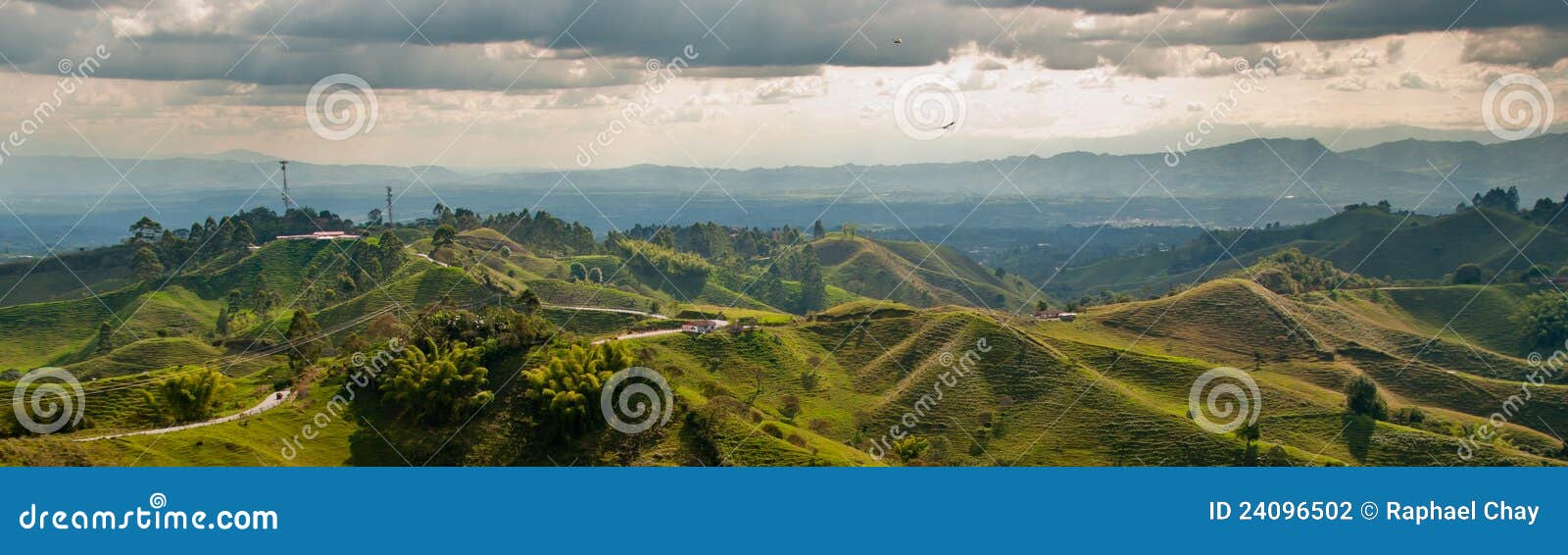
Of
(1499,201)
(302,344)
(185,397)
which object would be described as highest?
(1499,201)


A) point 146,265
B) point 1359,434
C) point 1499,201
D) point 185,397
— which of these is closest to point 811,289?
point 146,265

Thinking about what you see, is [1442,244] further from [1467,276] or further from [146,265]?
[146,265]

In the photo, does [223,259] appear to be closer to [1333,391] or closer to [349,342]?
[349,342]

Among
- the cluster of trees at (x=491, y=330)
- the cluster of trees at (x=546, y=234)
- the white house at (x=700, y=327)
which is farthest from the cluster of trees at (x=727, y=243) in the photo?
the cluster of trees at (x=491, y=330)

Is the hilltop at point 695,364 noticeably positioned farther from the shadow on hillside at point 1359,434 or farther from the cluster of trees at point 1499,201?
the cluster of trees at point 1499,201

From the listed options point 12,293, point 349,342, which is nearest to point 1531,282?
point 349,342

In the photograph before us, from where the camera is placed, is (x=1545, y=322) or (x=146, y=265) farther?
(x=146, y=265)

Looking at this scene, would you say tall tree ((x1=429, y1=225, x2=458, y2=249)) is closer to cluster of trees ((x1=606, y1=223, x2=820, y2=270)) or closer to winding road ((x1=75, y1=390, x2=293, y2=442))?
cluster of trees ((x1=606, y1=223, x2=820, y2=270))

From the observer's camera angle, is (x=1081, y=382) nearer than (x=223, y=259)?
Yes

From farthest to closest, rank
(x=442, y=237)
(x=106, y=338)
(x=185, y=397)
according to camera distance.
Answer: (x=442, y=237)
(x=106, y=338)
(x=185, y=397)

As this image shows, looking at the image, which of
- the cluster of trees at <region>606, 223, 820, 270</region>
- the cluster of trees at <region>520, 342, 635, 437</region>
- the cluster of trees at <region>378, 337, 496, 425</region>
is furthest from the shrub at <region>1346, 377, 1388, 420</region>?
the cluster of trees at <region>606, 223, 820, 270</region>

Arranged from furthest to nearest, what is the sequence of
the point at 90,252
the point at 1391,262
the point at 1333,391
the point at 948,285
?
the point at 948,285 → the point at 1391,262 → the point at 90,252 → the point at 1333,391
